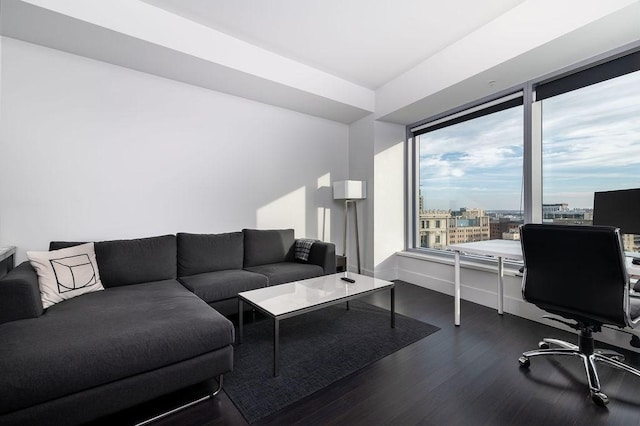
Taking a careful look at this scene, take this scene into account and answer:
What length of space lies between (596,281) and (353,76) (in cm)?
318

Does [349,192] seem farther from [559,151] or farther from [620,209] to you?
[620,209]

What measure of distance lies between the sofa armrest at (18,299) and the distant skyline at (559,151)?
13.5 feet

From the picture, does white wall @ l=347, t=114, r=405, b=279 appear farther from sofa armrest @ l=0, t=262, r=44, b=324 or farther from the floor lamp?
sofa armrest @ l=0, t=262, r=44, b=324

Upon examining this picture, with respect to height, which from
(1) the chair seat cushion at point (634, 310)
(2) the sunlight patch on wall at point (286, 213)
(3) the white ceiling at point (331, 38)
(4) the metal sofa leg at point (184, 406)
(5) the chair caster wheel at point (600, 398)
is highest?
(3) the white ceiling at point (331, 38)

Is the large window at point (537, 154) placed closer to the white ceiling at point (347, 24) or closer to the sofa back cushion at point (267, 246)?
the white ceiling at point (347, 24)

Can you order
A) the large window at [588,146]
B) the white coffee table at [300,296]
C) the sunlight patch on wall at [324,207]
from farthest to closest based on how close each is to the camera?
the sunlight patch on wall at [324,207] → the large window at [588,146] → the white coffee table at [300,296]

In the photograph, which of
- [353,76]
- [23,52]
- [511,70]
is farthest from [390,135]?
[23,52]

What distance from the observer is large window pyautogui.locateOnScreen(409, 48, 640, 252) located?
7.77 ft

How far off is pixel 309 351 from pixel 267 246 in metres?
1.55

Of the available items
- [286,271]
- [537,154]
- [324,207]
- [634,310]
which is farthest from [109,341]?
[537,154]

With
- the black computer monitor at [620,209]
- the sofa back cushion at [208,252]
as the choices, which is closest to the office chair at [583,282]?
the black computer monitor at [620,209]

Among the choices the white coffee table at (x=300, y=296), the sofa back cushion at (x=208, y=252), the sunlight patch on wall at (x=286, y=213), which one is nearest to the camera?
the white coffee table at (x=300, y=296)

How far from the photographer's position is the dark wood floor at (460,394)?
1.45 m

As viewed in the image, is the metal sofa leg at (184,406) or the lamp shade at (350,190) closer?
the metal sofa leg at (184,406)
